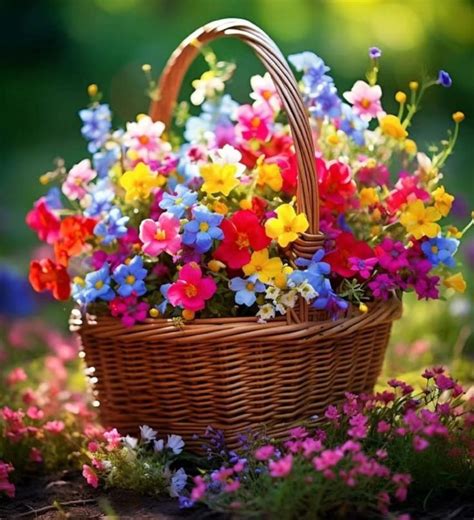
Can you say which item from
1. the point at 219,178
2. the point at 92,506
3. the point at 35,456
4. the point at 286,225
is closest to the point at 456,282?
the point at 286,225

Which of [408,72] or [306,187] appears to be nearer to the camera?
[306,187]

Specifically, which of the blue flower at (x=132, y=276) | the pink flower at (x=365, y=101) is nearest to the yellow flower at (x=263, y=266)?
the blue flower at (x=132, y=276)

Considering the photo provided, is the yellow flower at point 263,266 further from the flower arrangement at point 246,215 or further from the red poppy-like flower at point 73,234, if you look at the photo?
the red poppy-like flower at point 73,234

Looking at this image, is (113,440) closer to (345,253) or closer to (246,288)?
(246,288)

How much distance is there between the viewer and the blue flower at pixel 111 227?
2107 millimetres

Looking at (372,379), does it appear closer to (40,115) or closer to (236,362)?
(236,362)

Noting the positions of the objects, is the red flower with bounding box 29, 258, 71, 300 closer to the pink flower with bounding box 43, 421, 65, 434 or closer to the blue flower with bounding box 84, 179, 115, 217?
the blue flower with bounding box 84, 179, 115, 217

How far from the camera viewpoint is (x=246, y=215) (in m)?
1.99

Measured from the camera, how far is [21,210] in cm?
587

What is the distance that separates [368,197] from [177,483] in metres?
0.79

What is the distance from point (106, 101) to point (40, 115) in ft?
2.33

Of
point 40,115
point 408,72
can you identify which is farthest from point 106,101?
point 408,72

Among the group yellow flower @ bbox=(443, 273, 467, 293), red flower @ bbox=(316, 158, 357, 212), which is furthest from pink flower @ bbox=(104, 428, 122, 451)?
yellow flower @ bbox=(443, 273, 467, 293)

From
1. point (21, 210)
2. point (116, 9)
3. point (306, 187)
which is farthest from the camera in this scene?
point (116, 9)
